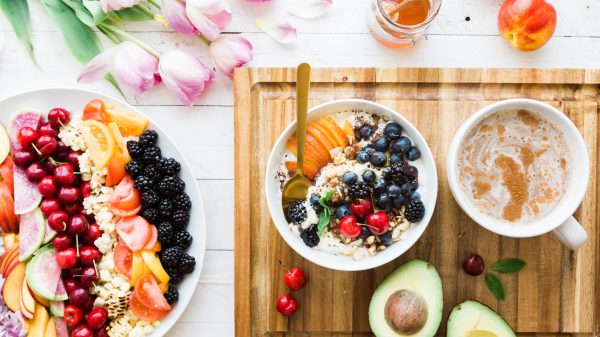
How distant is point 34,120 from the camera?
1363 millimetres

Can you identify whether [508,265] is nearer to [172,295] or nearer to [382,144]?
[382,144]

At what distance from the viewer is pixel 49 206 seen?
1356 mm

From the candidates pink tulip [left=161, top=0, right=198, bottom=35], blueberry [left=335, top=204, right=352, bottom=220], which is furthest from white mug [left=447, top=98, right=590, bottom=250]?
pink tulip [left=161, top=0, right=198, bottom=35]

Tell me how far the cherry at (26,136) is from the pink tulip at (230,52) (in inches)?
17.3

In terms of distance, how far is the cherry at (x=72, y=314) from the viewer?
53.1 inches

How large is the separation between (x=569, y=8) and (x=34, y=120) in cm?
128

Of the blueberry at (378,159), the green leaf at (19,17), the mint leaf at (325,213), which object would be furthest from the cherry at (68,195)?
the blueberry at (378,159)

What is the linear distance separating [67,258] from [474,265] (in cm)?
90

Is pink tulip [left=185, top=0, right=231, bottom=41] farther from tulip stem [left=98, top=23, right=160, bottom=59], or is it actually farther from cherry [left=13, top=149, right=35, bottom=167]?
cherry [left=13, top=149, right=35, bottom=167]

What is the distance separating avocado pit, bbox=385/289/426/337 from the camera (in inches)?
45.3

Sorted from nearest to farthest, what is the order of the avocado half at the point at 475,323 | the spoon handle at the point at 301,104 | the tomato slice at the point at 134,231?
the spoon handle at the point at 301,104
the avocado half at the point at 475,323
the tomato slice at the point at 134,231

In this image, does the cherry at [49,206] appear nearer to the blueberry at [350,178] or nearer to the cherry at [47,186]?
the cherry at [47,186]

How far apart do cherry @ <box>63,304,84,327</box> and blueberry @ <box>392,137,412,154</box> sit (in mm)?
796

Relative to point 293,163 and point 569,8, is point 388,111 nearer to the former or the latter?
point 293,163
